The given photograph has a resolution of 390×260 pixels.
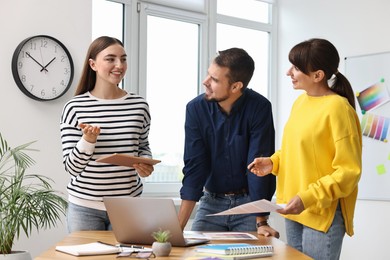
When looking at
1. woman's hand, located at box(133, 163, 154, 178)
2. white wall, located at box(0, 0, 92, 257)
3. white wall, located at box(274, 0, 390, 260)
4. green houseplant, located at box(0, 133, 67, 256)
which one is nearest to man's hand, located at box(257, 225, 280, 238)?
woman's hand, located at box(133, 163, 154, 178)

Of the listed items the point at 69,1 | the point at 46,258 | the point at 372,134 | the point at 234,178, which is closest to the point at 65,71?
the point at 69,1

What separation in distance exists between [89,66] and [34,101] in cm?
96

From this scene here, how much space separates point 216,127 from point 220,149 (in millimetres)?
102

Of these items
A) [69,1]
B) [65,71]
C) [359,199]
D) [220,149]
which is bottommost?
[359,199]

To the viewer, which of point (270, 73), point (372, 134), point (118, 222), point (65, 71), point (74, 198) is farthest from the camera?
point (270, 73)

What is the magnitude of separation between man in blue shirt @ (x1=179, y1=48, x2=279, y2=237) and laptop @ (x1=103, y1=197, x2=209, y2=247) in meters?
0.44

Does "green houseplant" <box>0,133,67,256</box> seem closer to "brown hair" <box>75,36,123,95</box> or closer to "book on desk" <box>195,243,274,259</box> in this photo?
"brown hair" <box>75,36,123,95</box>

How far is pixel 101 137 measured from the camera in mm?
2832

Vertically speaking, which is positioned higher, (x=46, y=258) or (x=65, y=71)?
(x=65, y=71)

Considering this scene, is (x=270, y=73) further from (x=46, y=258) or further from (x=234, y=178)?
(x=46, y=258)

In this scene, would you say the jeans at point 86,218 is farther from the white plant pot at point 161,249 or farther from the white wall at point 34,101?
the white wall at point 34,101

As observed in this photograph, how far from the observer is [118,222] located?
7.83 feet

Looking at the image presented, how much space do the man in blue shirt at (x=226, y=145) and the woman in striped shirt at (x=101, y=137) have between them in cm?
24

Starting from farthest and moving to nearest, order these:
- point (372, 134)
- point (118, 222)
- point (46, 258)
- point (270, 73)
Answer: point (270, 73), point (372, 134), point (118, 222), point (46, 258)
